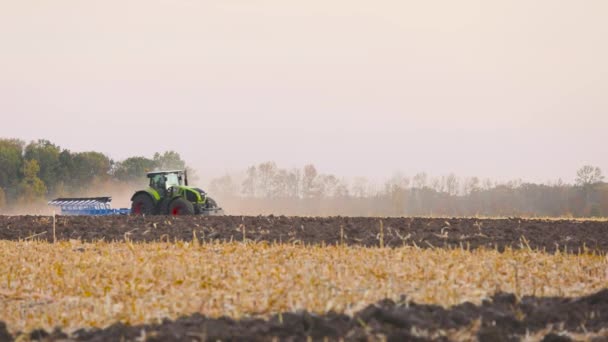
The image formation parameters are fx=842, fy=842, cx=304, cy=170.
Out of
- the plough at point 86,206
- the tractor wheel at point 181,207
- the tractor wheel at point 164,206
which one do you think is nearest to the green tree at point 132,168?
the plough at point 86,206

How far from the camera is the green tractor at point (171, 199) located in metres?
27.9

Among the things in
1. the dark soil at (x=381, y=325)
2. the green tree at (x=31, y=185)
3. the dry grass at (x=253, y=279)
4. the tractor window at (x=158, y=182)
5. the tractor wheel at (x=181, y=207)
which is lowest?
the dark soil at (x=381, y=325)

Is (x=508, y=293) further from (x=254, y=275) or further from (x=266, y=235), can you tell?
(x=266, y=235)

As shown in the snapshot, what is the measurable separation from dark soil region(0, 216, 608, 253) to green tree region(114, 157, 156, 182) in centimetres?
2774

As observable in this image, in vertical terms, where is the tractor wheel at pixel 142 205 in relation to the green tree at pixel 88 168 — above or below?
below

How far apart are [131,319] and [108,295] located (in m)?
1.50

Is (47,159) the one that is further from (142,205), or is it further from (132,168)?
(142,205)

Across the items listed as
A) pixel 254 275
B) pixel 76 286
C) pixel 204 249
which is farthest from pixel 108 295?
pixel 204 249

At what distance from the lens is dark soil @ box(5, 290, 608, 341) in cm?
858

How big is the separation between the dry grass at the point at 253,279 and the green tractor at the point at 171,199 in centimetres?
1213

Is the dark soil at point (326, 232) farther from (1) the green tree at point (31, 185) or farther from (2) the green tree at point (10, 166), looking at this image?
(2) the green tree at point (10, 166)

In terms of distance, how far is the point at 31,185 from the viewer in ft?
165

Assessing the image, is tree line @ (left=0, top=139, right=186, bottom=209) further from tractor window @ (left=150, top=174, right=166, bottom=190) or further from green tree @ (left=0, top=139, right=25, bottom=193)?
tractor window @ (left=150, top=174, right=166, bottom=190)

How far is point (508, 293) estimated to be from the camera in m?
10.6
